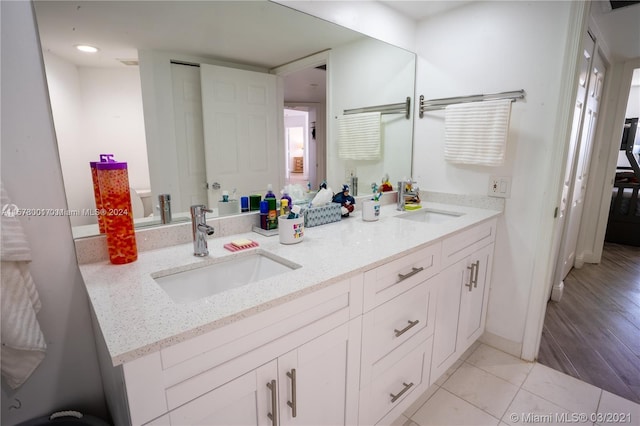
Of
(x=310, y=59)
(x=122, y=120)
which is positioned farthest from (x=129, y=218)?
(x=310, y=59)

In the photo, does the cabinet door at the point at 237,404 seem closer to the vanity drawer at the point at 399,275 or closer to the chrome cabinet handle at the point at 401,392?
the vanity drawer at the point at 399,275

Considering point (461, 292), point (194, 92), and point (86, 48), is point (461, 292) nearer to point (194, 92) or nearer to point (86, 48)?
point (194, 92)

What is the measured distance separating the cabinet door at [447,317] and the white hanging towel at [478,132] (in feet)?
2.13

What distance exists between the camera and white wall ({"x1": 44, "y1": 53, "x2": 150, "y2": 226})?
0.99m

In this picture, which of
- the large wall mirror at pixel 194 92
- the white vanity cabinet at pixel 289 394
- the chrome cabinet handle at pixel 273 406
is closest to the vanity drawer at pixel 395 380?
the white vanity cabinet at pixel 289 394

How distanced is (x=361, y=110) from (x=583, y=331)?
85.1 inches

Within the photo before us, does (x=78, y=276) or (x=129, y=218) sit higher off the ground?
(x=129, y=218)

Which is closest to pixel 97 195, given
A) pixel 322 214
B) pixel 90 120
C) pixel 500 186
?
pixel 90 120

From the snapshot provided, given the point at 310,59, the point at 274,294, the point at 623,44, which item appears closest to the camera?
the point at 274,294

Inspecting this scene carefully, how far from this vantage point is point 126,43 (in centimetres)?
109

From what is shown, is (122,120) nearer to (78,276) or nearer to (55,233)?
(55,233)

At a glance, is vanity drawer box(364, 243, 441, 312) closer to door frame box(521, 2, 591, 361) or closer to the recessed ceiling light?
door frame box(521, 2, 591, 361)

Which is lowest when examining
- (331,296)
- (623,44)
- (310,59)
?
(331,296)

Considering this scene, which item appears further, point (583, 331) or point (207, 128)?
point (583, 331)
